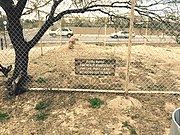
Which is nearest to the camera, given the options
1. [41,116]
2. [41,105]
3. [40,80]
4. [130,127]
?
[130,127]

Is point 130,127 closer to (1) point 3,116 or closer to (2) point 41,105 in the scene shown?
(2) point 41,105

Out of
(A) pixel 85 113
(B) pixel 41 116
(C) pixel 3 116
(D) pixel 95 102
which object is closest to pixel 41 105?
(B) pixel 41 116

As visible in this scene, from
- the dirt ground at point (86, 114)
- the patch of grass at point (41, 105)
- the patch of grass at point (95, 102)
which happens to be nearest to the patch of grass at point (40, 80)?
the dirt ground at point (86, 114)

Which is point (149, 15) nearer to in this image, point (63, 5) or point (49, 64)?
point (63, 5)

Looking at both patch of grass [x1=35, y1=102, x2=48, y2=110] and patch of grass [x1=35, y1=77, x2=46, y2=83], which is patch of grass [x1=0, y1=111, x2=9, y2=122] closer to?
patch of grass [x1=35, y1=102, x2=48, y2=110]

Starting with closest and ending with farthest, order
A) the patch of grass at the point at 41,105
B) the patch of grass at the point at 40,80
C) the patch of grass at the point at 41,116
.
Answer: the patch of grass at the point at 41,116, the patch of grass at the point at 41,105, the patch of grass at the point at 40,80

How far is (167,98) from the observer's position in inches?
172

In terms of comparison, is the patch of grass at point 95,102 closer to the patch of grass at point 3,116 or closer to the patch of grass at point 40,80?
the patch of grass at point 40,80

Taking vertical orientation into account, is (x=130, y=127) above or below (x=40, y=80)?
below

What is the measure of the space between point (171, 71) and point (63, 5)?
3323mm

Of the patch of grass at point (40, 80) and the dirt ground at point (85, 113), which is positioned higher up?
the patch of grass at point (40, 80)

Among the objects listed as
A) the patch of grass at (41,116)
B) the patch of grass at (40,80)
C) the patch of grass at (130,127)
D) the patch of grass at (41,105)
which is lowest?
the patch of grass at (130,127)

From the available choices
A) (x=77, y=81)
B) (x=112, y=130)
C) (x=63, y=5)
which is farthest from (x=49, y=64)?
(x=112, y=130)

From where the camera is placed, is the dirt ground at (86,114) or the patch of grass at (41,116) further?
the patch of grass at (41,116)
